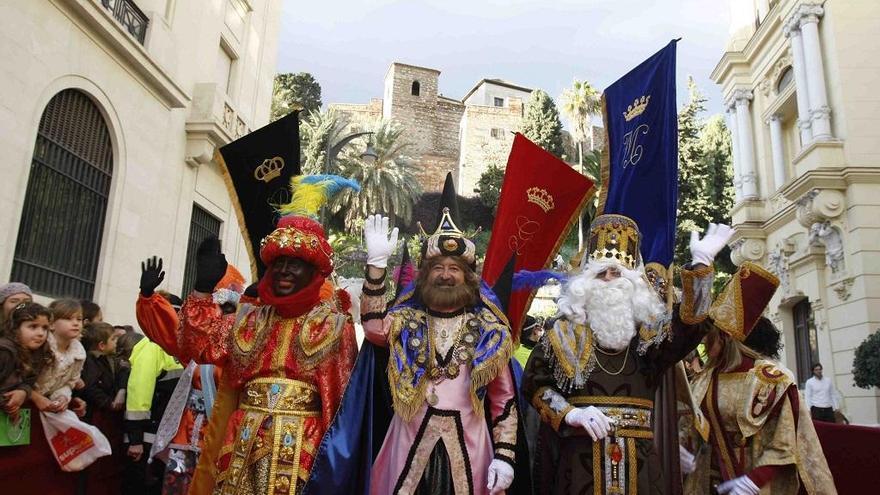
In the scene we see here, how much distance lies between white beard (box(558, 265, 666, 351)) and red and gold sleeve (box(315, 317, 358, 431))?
128 centimetres

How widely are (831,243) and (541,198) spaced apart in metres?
12.5

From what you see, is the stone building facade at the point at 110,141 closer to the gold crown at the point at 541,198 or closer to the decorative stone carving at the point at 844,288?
the gold crown at the point at 541,198

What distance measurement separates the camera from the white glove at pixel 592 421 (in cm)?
331

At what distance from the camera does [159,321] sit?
3.62 metres

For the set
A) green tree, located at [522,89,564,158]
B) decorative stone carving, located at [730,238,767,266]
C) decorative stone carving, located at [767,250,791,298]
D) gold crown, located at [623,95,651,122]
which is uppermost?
green tree, located at [522,89,564,158]

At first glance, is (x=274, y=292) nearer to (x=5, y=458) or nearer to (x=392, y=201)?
(x=5, y=458)

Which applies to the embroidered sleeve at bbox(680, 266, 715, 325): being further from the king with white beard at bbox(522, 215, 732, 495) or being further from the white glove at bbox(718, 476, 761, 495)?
the white glove at bbox(718, 476, 761, 495)

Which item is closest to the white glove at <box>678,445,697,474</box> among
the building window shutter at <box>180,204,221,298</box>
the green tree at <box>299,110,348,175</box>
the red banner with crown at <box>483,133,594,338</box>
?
the red banner with crown at <box>483,133,594,338</box>

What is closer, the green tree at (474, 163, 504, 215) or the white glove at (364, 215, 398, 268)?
the white glove at (364, 215, 398, 268)

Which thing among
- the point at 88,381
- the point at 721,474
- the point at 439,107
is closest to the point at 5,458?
the point at 88,381

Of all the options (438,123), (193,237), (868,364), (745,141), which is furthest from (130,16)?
(438,123)

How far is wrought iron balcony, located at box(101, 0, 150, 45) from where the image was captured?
396 inches

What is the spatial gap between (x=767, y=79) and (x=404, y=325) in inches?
772

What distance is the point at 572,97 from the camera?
1850 inches
